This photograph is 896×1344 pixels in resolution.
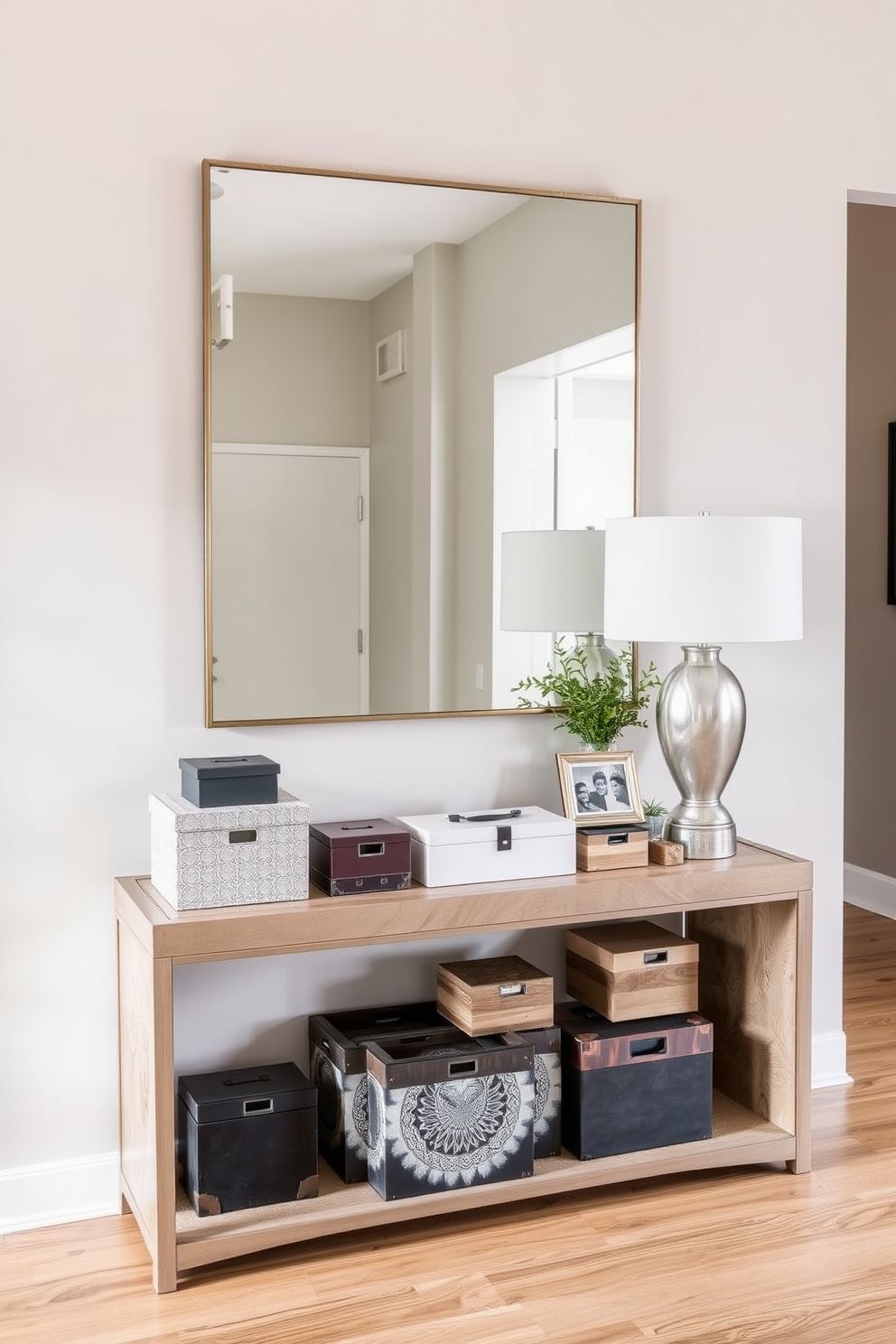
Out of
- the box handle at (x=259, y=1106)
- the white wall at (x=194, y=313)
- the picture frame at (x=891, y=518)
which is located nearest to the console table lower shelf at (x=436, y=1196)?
the box handle at (x=259, y=1106)

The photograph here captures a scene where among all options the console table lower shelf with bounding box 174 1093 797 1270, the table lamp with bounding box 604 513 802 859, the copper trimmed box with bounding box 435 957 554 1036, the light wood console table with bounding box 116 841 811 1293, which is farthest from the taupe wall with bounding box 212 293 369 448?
the console table lower shelf with bounding box 174 1093 797 1270

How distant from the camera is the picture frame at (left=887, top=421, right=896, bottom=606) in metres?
4.59

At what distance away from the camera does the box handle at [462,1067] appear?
2352 millimetres

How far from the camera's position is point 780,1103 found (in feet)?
8.70

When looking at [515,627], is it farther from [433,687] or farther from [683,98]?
[683,98]

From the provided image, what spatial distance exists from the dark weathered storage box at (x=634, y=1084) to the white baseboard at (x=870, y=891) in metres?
2.27

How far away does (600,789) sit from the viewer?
103 inches

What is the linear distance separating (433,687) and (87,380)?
92 centimetres

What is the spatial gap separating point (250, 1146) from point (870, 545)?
3355 mm

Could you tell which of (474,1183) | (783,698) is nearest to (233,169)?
(783,698)

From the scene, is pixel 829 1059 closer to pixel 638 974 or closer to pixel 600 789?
pixel 638 974

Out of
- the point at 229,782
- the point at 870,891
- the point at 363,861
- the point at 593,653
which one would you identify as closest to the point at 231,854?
the point at 229,782

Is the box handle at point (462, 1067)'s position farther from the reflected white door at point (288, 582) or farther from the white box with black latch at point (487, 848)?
the reflected white door at point (288, 582)

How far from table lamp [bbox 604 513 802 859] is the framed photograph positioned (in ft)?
0.31
